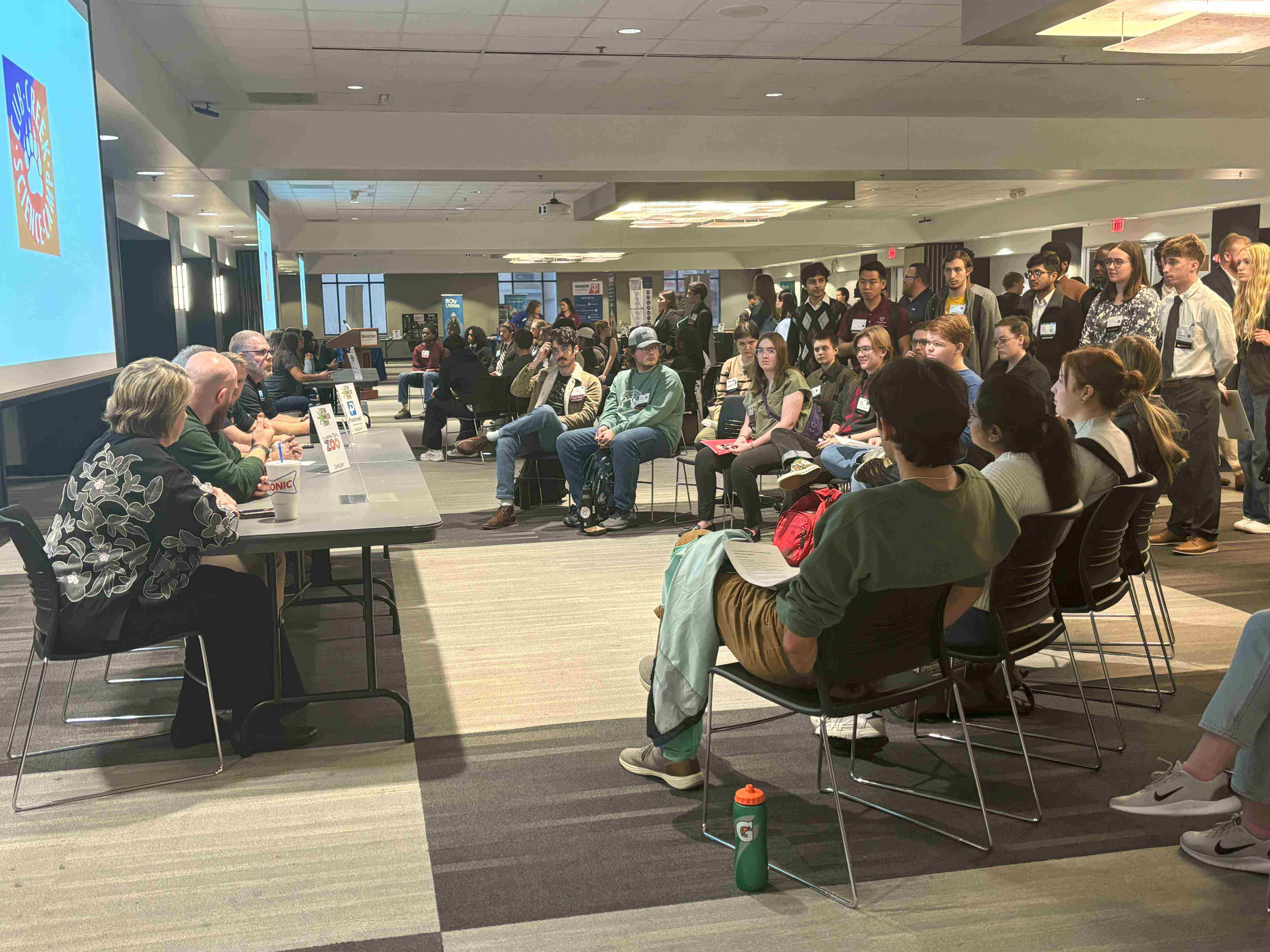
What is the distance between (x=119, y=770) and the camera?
3.22 metres

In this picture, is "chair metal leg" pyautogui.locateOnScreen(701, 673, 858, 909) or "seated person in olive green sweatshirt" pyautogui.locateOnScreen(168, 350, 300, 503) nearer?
"chair metal leg" pyautogui.locateOnScreen(701, 673, 858, 909)

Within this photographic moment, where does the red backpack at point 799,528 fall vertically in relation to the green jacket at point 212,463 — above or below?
below

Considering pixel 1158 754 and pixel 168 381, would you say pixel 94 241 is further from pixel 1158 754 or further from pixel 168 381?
pixel 1158 754

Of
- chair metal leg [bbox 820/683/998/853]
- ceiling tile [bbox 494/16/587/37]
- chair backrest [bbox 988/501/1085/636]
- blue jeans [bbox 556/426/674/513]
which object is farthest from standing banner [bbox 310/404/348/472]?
ceiling tile [bbox 494/16/587/37]

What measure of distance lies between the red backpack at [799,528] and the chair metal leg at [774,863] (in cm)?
42

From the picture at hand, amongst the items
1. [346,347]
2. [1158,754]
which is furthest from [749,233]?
[1158,754]

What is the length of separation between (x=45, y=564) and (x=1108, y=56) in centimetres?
732

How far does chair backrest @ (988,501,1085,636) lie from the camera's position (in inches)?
111

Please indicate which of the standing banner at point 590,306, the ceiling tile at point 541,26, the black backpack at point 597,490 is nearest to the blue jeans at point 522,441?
the black backpack at point 597,490

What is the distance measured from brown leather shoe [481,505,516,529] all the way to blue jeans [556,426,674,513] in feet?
1.43

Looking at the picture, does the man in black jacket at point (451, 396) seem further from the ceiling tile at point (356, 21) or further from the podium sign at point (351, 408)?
the podium sign at point (351, 408)

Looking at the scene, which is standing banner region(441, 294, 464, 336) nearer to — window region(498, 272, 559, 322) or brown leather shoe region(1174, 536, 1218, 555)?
window region(498, 272, 559, 322)

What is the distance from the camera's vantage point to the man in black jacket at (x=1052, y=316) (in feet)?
22.7

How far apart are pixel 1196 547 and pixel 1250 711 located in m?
3.85
